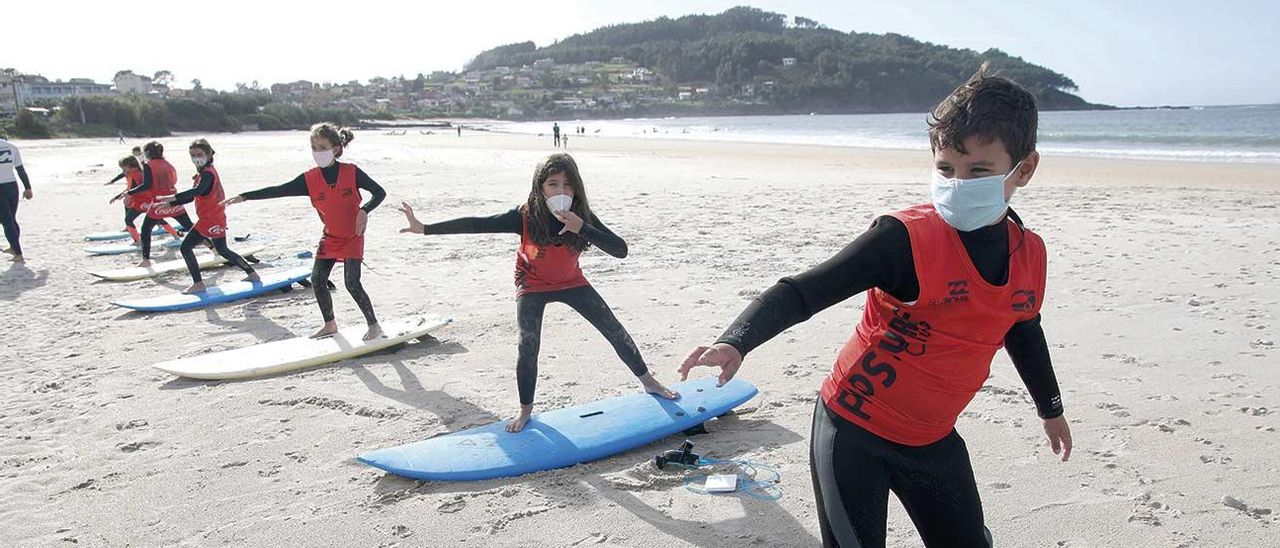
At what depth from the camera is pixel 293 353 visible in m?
6.45

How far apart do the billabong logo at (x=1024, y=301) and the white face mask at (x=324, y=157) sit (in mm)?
5813

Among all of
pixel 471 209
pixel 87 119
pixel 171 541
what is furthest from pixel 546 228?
pixel 87 119

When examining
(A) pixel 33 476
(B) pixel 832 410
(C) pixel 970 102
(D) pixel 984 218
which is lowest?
(A) pixel 33 476

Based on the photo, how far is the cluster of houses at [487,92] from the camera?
14125 centimetres

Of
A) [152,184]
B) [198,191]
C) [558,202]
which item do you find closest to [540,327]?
[558,202]

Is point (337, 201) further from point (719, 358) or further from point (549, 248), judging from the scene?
point (719, 358)

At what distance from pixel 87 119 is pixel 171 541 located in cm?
7716

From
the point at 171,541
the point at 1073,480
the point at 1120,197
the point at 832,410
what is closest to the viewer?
the point at 832,410

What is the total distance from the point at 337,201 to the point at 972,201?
5.78 m

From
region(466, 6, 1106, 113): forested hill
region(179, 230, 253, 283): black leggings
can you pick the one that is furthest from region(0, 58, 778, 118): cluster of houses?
region(179, 230, 253, 283): black leggings

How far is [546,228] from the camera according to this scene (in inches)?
186

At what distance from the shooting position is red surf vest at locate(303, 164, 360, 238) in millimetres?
6812

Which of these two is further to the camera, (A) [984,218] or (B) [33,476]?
(B) [33,476]

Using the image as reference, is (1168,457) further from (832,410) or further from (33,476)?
(33,476)
